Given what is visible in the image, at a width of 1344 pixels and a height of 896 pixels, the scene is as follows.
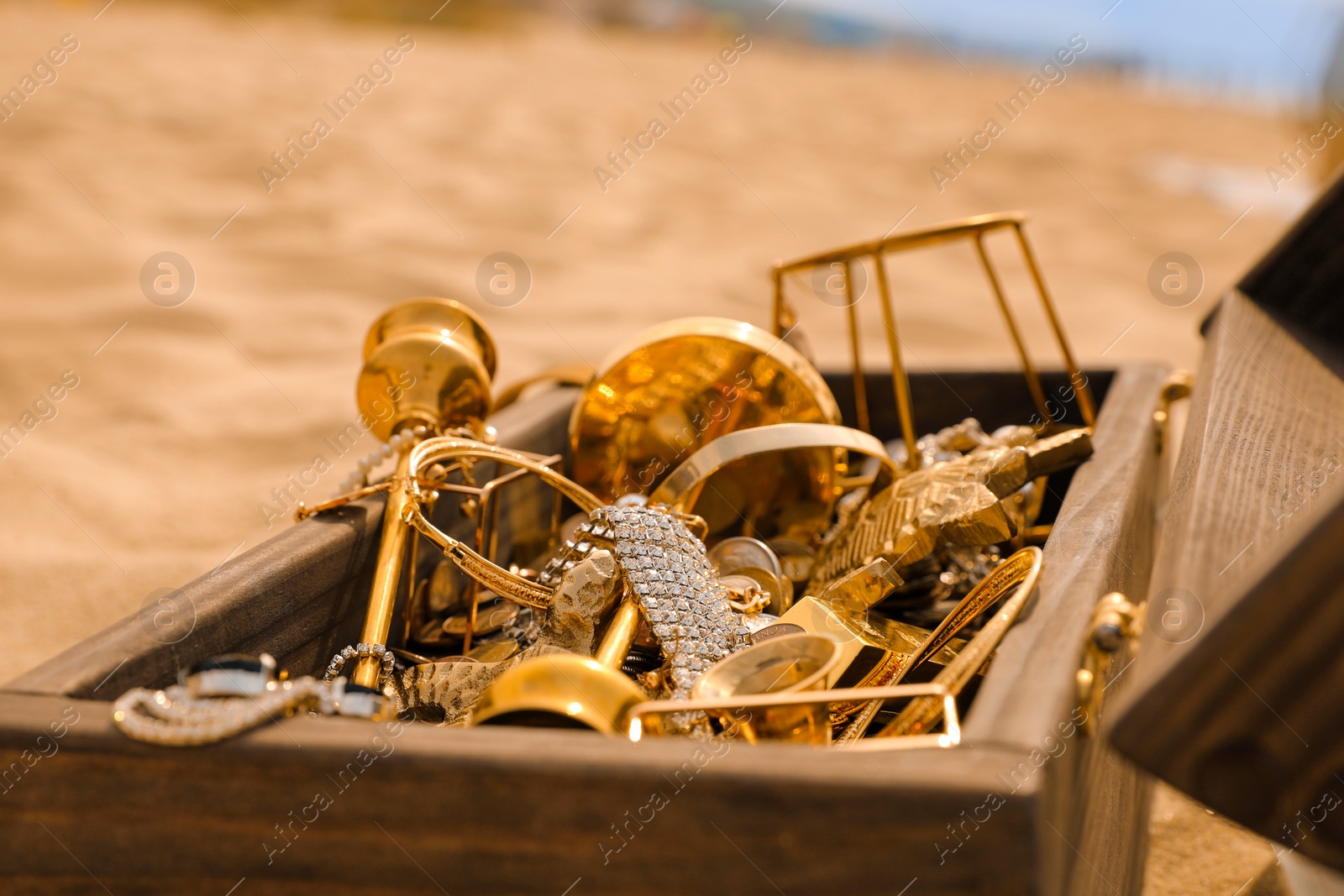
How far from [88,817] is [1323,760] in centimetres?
54

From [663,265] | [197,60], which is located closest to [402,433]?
[663,265]

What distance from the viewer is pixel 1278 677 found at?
42 cm

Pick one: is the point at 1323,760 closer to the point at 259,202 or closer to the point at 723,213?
the point at 259,202

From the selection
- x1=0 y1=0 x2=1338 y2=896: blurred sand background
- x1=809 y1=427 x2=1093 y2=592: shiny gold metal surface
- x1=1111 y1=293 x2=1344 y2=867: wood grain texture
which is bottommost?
x1=1111 y1=293 x2=1344 y2=867: wood grain texture

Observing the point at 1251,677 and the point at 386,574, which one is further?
the point at 386,574

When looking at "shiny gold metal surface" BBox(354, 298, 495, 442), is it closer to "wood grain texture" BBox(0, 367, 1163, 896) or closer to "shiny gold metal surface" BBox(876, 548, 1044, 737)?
"wood grain texture" BBox(0, 367, 1163, 896)

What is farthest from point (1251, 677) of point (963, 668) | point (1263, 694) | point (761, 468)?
point (761, 468)

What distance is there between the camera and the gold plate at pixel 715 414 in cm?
91

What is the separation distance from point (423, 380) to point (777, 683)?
48 centimetres

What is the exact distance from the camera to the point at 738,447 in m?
0.79

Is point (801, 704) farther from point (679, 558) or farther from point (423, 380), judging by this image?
point (423, 380)

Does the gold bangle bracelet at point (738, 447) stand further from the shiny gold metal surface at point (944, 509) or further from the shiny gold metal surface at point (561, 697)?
the shiny gold metal surface at point (561, 697)

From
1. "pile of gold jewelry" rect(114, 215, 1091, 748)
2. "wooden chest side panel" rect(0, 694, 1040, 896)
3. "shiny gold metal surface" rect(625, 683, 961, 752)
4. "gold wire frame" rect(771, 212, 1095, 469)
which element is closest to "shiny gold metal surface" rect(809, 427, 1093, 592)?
"pile of gold jewelry" rect(114, 215, 1091, 748)

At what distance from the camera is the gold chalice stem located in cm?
67
